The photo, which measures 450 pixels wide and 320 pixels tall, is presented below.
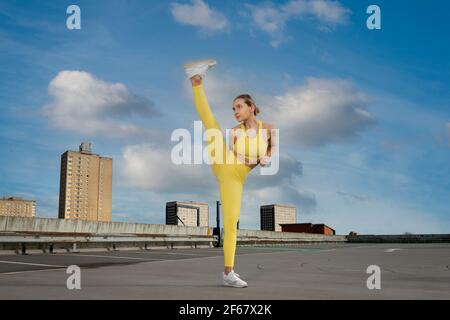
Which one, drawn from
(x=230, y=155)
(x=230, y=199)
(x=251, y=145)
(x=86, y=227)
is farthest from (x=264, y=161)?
(x=86, y=227)

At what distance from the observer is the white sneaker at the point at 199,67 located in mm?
5727

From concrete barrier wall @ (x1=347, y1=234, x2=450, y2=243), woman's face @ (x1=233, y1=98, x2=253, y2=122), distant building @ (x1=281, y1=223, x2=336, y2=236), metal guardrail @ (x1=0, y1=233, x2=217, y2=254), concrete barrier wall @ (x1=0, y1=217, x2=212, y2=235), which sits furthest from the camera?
distant building @ (x1=281, y1=223, x2=336, y2=236)

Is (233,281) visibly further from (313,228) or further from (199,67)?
(313,228)

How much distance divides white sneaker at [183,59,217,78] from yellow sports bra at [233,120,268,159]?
906 millimetres

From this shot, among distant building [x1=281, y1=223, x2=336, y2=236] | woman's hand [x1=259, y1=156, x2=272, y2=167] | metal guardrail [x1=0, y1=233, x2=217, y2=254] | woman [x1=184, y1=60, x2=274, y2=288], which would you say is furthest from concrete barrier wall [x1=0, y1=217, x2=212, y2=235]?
distant building [x1=281, y1=223, x2=336, y2=236]

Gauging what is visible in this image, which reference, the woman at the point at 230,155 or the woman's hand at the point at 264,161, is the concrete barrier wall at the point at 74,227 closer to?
the woman at the point at 230,155

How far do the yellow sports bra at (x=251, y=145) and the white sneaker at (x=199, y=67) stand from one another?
91cm

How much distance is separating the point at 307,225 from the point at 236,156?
89.2 meters

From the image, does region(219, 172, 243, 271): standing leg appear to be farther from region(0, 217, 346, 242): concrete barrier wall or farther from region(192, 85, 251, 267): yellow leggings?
region(0, 217, 346, 242): concrete barrier wall

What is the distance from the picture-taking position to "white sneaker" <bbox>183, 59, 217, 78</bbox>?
5.73m

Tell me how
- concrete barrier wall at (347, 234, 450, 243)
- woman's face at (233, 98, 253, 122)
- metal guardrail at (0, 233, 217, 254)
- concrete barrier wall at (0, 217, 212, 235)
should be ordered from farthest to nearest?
concrete barrier wall at (347, 234, 450, 243) < concrete barrier wall at (0, 217, 212, 235) < metal guardrail at (0, 233, 217, 254) < woman's face at (233, 98, 253, 122)
